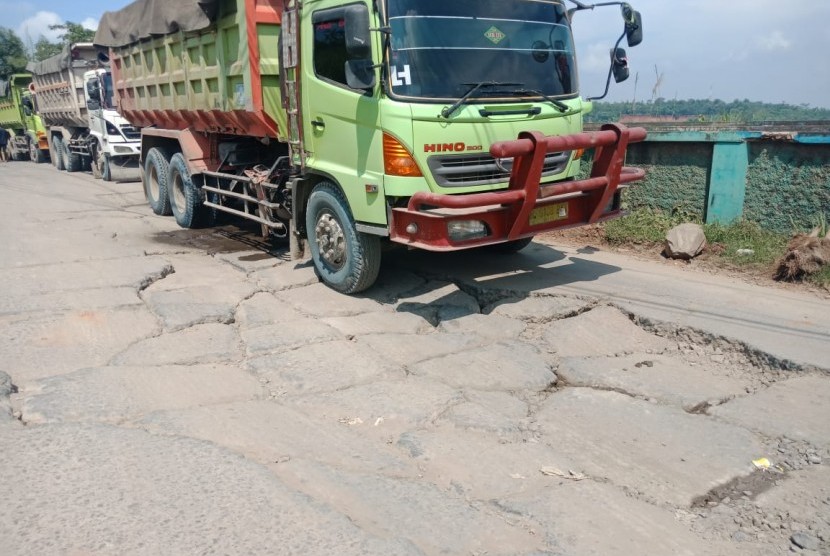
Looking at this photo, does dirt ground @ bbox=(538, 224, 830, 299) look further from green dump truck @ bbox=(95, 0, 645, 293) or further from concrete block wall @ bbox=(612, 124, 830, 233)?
green dump truck @ bbox=(95, 0, 645, 293)

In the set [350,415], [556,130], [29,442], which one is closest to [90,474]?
[29,442]

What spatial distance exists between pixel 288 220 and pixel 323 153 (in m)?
1.50

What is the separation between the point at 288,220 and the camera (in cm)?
700

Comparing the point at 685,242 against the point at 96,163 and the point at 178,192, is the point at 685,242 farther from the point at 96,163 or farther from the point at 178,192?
the point at 96,163

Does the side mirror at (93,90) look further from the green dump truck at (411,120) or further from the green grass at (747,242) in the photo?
the green grass at (747,242)

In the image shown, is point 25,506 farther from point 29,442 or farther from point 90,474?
point 29,442

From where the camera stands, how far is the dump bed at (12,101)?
71.0 ft

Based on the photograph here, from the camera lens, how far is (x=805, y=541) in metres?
2.57

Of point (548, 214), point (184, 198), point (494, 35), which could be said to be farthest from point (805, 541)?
point (184, 198)

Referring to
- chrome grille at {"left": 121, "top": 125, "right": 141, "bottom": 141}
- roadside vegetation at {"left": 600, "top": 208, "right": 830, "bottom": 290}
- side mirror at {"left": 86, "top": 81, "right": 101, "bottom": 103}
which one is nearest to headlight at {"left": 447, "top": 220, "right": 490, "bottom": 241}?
roadside vegetation at {"left": 600, "top": 208, "right": 830, "bottom": 290}

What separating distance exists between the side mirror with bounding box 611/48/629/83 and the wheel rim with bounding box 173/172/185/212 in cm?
599

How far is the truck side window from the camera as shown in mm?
5270

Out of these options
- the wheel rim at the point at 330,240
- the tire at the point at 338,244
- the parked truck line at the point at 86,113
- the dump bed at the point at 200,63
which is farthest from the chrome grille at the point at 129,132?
the wheel rim at the point at 330,240

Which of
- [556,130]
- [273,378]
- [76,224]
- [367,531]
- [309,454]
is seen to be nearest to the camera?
[367,531]
